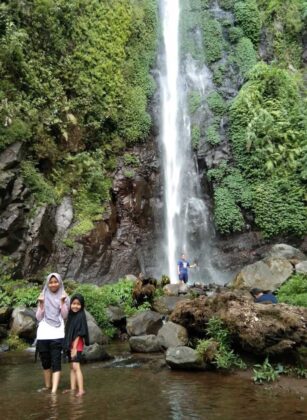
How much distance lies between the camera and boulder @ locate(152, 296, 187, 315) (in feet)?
43.8

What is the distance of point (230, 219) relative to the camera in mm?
20328

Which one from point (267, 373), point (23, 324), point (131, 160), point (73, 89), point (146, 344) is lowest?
point (267, 373)

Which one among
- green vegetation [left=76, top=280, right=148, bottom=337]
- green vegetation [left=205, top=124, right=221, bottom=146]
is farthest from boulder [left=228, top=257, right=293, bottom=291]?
green vegetation [left=205, top=124, right=221, bottom=146]

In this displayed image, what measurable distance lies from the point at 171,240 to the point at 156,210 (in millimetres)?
1496

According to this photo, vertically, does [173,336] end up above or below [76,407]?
above

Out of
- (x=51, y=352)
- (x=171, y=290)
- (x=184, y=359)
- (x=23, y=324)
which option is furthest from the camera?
(x=171, y=290)

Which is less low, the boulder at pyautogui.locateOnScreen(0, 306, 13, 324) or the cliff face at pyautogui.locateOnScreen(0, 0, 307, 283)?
the cliff face at pyautogui.locateOnScreen(0, 0, 307, 283)

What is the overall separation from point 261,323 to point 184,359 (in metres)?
1.51

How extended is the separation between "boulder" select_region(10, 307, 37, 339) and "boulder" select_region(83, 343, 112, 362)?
109 inches

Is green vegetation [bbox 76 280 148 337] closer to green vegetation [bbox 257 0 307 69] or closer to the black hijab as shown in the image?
the black hijab

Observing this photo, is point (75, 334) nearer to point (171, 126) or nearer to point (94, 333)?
point (94, 333)

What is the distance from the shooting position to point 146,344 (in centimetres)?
988

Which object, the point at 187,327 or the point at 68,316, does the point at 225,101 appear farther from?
the point at 68,316

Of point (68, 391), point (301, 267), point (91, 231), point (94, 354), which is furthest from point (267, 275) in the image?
point (68, 391)
